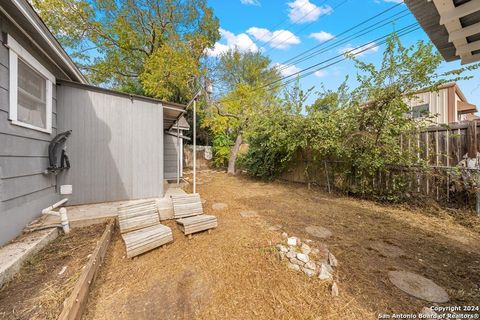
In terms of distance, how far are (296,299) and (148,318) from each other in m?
1.36

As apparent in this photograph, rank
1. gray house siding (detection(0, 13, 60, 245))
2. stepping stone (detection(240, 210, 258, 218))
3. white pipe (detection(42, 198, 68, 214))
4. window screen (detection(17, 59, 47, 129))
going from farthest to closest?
stepping stone (detection(240, 210, 258, 218)) → white pipe (detection(42, 198, 68, 214)) → window screen (detection(17, 59, 47, 129)) → gray house siding (detection(0, 13, 60, 245))

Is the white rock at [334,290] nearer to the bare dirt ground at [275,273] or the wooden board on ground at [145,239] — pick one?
the bare dirt ground at [275,273]

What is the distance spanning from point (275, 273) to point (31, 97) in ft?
14.5

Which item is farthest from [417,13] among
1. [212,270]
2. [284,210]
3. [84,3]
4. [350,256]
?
[84,3]

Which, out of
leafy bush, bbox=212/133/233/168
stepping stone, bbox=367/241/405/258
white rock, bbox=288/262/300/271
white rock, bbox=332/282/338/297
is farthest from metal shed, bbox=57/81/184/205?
leafy bush, bbox=212/133/233/168

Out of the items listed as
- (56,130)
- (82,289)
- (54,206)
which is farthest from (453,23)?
(56,130)

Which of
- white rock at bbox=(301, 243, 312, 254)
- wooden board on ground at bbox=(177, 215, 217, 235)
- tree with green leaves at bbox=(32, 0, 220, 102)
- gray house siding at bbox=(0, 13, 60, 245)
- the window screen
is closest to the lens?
gray house siding at bbox=(0, 13, 60, 245)

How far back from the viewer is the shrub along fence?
A: 3994 millimetres

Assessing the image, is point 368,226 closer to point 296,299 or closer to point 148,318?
point 296,299

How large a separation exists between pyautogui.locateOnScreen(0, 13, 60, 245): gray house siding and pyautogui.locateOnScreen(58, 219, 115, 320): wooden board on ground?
1.14m

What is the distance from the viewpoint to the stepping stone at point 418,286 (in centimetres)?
198

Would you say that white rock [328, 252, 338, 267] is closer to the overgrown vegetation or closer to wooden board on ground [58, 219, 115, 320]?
wooden board on ground [58, 219, 115, 320]

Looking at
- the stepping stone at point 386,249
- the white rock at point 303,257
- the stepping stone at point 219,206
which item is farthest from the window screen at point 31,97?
the stepping stone at point 386,249

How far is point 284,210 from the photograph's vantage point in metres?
4.83
